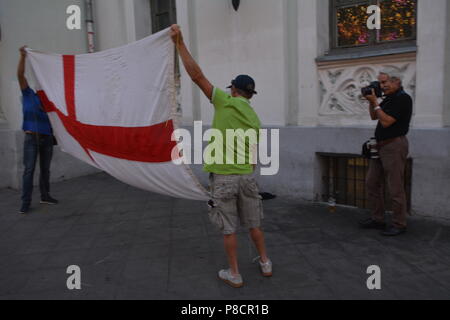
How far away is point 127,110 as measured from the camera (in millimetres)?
4082

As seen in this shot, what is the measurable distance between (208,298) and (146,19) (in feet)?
22.7

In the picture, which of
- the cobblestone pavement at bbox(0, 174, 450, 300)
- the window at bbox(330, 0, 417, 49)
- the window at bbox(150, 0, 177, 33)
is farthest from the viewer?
the window at bbox(150, 0, 177, 33)

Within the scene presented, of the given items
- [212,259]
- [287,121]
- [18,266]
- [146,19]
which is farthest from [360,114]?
[146,19]

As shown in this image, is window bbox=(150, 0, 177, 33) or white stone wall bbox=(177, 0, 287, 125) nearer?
white stone wall bbox=(177, 0, 287, 125)

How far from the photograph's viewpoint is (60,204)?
21.0 feet

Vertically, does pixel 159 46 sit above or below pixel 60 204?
above

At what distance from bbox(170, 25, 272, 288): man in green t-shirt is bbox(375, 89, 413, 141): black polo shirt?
6.03 ft

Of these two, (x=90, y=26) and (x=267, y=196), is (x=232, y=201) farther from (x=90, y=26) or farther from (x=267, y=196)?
(x=90, y=26)

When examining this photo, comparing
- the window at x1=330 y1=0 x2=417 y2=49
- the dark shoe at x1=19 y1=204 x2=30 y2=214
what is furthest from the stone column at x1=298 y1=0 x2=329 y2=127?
the dark shoe at x1=19 y1=204 x2=30 y2=214

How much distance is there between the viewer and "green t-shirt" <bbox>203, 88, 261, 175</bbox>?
3.29 meters

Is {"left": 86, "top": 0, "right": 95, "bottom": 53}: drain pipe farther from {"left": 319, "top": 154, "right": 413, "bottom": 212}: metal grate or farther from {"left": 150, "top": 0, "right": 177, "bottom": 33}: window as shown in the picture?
{"left": 319, "top": 154, "right": 413, "bottom": 212}: metal grate

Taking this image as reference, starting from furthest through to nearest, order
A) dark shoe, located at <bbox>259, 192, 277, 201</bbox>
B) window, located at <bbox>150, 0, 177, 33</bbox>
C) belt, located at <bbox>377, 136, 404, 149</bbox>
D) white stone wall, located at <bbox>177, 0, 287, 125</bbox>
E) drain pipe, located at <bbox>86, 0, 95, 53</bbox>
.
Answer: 1. drain pipe, located at <bbox>86, 0, 95, 53</bbox>
2. window, located at <bbox>150, 0, 177, 33</bbox>
3. dark shoe, located at <bbox>259, 192, 277, 201</bbox>
4. white stone wall, located at <bbox>177, 0, 287, 125</bbox>
5. belt, located at <bbox>377, 136, 404, 149</bbox>

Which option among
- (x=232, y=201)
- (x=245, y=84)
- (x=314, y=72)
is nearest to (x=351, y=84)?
(x=314, y=72)
